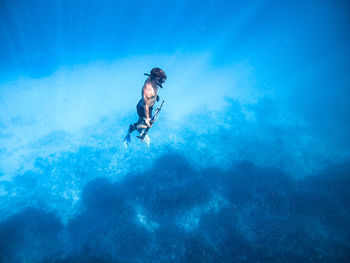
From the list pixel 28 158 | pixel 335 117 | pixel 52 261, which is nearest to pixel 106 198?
pixel 52 261

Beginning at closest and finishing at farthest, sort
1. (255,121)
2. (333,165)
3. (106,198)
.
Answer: (106,198) → (333,165) → (255,121)

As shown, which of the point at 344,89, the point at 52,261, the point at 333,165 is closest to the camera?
the point at 52,261

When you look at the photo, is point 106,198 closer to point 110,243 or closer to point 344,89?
point 110,243

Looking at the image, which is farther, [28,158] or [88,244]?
[28,158]

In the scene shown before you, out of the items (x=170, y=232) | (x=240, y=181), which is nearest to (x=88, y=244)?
(x=170, y=232)

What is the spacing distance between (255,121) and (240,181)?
30.6 ft

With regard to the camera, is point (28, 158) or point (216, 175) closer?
point (216, 175)

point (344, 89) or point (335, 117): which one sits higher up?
point (344, 89)

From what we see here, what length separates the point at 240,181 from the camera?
9.84 m

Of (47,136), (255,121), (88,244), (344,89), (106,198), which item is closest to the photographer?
(88,244)

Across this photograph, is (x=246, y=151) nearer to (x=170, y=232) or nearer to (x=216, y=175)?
(x=216, y=175)

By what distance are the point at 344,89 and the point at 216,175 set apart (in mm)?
29537

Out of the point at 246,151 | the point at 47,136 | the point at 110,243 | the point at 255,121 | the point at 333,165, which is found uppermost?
the point at 47,136

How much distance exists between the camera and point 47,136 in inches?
539
